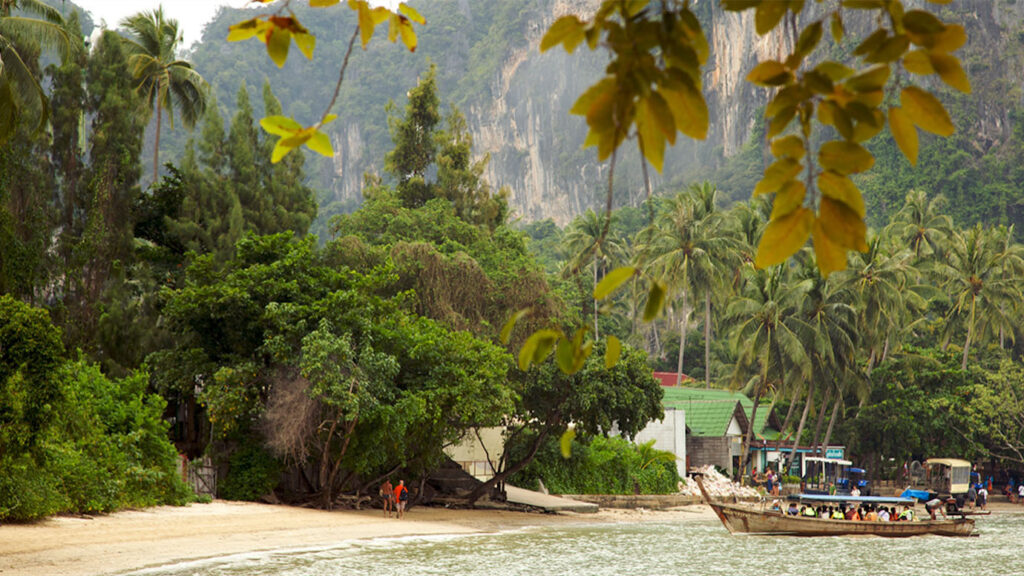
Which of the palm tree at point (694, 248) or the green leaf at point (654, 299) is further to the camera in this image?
the palm tree at point (694, 248)

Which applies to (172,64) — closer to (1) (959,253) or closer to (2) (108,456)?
(2) (108,456)

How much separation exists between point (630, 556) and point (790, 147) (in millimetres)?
18685

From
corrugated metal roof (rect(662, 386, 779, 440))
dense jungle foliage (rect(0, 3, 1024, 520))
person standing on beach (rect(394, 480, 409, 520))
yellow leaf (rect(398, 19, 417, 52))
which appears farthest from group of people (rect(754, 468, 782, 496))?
yellow leaf (rect(398, 19, 417, 52))

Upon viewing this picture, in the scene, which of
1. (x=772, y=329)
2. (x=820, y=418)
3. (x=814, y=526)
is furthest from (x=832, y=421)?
(x=814, y=526)

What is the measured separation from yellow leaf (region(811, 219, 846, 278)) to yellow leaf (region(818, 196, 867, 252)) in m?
0.01

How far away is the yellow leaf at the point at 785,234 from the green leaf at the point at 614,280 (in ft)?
0.71

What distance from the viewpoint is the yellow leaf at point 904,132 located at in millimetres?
1616

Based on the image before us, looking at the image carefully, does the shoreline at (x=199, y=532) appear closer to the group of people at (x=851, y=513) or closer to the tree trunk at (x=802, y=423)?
the group of people at (x=851, y=513)

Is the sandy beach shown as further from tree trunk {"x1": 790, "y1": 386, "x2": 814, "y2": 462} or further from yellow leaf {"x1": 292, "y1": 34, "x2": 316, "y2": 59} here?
tree trunk {"x1": 790, "y1": 386, "x2": 814, "y2": 462}

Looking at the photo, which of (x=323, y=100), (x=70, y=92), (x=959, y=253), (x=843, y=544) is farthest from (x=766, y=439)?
(x=323, y=100)

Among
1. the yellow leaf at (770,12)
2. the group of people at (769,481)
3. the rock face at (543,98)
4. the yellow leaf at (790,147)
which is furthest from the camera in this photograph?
the rock face at (543,98)

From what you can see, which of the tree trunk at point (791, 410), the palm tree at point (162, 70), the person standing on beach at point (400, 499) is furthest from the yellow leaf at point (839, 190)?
the tree trunk at point (791, 410)

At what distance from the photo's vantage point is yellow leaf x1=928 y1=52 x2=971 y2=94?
5.23ft

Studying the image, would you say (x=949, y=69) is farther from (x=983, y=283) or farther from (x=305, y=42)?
(x=983, y=283)
